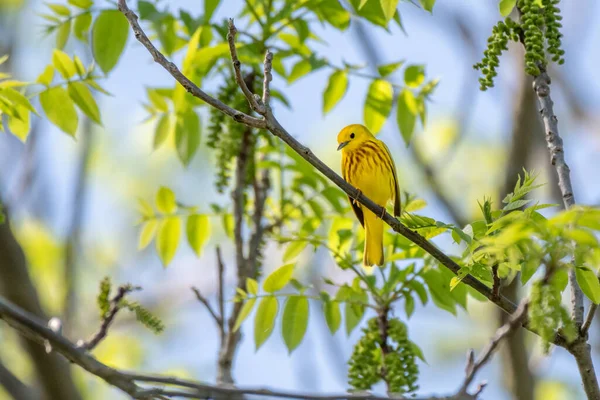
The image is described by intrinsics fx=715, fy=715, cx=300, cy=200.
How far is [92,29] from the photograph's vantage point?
4340mm

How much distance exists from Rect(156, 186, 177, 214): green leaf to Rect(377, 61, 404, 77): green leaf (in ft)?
5.27

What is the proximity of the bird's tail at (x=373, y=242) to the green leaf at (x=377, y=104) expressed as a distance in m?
0.61

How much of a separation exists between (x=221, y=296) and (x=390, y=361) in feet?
3.33

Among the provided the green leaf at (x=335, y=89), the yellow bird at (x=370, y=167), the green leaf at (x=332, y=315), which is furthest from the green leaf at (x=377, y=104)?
the green leaf at (x=332, y=315)

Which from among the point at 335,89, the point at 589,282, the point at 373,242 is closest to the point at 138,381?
the point at 589,282

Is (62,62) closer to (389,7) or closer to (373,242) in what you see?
(389,7)

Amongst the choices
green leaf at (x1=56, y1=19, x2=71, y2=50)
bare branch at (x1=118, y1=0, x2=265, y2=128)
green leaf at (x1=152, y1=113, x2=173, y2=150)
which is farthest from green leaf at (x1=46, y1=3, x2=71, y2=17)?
bare branch at (x1=118, y1=0, x2=265, y2=128)

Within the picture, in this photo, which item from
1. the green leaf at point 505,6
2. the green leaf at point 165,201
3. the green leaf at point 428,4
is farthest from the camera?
the green leaf at point 165,201

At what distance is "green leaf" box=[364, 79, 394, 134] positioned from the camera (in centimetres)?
463

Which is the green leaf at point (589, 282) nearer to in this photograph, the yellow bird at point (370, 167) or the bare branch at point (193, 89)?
the bare branch at point (193, 89)

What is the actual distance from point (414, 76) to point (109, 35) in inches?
77.0

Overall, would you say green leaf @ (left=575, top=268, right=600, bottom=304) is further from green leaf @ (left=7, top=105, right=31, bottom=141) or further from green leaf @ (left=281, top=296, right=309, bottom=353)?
green leaf @ (left=7, top=105, right=31, bottom=141)

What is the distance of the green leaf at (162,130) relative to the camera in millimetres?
5023

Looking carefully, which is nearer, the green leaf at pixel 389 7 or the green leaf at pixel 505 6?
the green leaf at pixel 505 6
